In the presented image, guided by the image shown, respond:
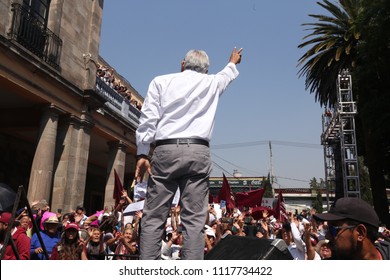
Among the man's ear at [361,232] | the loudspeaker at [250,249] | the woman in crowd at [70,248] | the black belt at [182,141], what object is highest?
the black belt at [182,141]

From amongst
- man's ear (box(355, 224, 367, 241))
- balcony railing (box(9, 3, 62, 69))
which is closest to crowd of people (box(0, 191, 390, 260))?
man's ear (box(355, 224, 367, 241))

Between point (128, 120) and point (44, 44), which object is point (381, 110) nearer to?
point (128, 120)

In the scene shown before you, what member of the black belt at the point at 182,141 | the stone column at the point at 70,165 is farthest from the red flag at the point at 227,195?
the black belt at the point at 182,141

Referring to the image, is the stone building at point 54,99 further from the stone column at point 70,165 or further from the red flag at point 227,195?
the red flag at point 227,195

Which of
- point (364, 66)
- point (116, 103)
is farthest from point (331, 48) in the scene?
point (116, 103)

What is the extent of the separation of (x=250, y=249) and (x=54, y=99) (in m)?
12.1

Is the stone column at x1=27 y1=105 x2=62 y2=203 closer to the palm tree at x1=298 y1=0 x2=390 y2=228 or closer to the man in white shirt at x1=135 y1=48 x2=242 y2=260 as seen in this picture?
the man in white shirt at x1=135 y1=48 x2=242 y2=260

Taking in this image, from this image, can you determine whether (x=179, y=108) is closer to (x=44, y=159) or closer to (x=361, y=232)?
(x=361, y=232)

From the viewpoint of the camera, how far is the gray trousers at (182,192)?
2.92 meters

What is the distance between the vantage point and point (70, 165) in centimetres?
1384

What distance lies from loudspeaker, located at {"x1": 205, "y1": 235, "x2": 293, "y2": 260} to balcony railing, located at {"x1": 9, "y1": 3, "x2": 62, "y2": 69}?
1085 cm

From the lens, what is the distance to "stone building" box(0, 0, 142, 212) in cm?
1153

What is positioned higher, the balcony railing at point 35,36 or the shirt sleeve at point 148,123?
the balcony railing at point 35,36

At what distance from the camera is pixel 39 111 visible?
46.2ft
